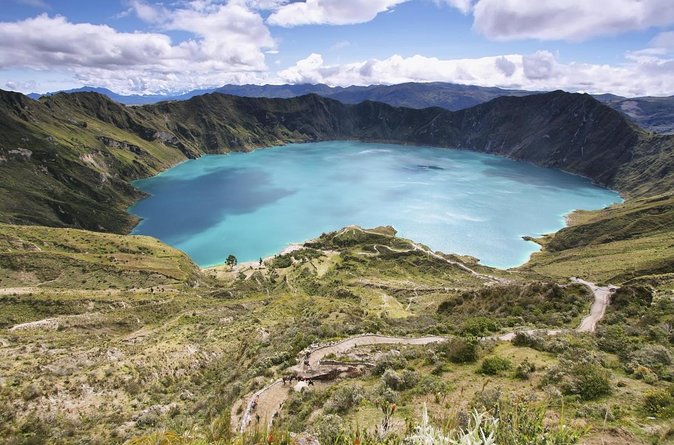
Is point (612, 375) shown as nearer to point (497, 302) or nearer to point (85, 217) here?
point (497, 302)

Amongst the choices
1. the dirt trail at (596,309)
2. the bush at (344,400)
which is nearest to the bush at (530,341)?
the dirt trail at (596,309)

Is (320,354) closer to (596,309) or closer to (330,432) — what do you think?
(330,432)

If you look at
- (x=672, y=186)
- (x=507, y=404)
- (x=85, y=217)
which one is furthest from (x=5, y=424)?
(x=672, y=186)

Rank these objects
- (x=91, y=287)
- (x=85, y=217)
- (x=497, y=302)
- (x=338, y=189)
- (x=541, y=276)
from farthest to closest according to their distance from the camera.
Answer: (x=338, y=189)
(x=85, y=217)
(x=541, y=276)
(x=91, y=287)
(x=497, y=302)

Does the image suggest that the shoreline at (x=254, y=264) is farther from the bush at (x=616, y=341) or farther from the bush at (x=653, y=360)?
the bush at (x=653, y=360)

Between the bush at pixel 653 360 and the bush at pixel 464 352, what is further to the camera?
the bush at pixel 464 352

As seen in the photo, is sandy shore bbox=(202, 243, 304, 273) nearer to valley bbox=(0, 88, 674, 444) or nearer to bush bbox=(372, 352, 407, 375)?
valley bbox=(0, 88, 674, 444)

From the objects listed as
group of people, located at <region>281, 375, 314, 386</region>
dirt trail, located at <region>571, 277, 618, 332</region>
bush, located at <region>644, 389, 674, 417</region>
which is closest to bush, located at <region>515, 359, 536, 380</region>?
bush, located at <region>644, 389, 674, 417</region>

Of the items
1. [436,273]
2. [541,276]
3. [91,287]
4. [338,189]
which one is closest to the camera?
[91,287]
